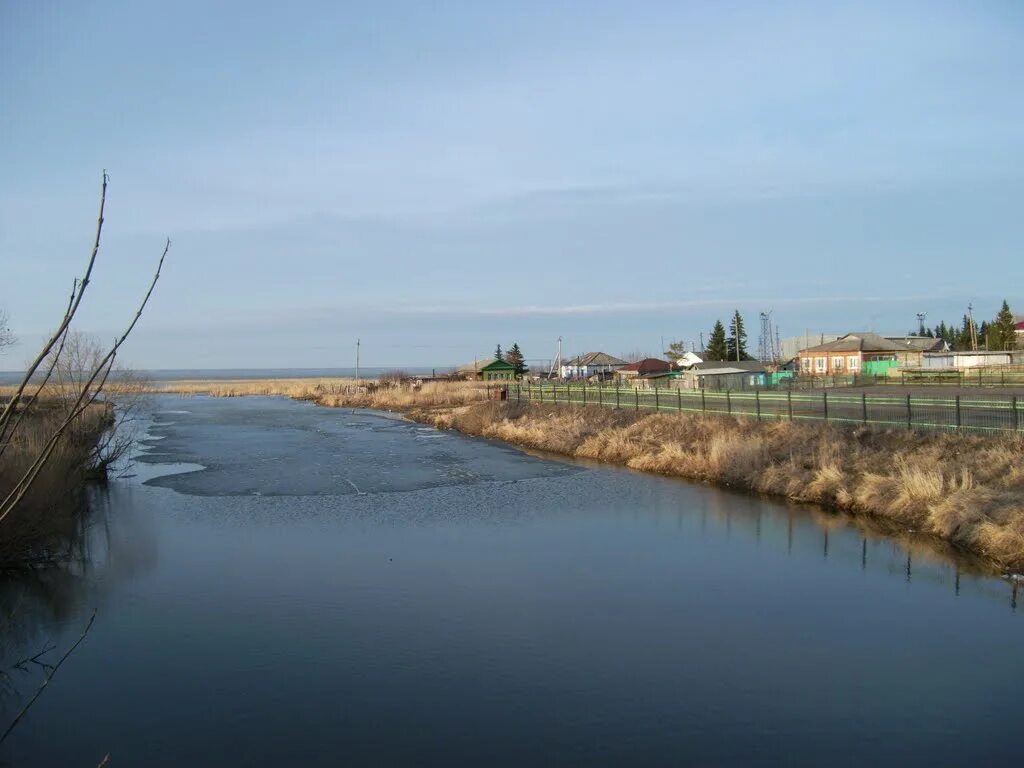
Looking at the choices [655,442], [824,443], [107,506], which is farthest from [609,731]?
[655,442]

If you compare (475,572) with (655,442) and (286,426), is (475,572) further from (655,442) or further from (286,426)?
(286,426)

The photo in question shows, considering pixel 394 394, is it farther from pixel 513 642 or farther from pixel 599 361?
pixel 513 642

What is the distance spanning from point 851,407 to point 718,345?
214 ft

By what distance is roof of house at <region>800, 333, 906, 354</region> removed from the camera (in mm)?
73562

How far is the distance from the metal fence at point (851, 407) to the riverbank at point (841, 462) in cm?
57

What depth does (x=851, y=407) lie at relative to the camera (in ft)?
80.1

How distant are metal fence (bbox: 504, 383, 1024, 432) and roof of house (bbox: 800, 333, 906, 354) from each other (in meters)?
43.3

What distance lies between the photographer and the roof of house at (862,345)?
241 ft

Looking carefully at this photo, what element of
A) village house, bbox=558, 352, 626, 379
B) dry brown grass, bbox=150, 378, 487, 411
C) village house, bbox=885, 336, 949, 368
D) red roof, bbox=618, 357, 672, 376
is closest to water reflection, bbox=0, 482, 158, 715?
dry brown grass, bbox=150, 378, 487, 411

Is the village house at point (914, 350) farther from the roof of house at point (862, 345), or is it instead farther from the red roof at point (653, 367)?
the red roof at point (653, 367)

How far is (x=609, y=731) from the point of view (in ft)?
27.6

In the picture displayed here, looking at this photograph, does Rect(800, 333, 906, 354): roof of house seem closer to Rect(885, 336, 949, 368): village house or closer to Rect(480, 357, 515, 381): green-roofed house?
Rect(885, 336, 949, 368): village house

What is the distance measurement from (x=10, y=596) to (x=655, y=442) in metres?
19.5

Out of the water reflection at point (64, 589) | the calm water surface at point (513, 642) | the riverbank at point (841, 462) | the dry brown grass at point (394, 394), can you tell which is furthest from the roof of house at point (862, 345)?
the water reflection at point (64, 589)
